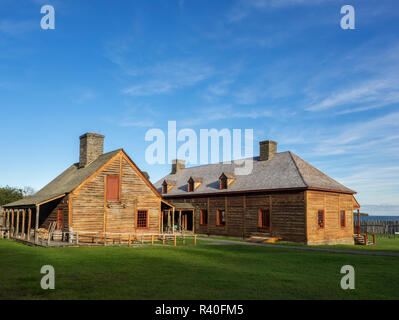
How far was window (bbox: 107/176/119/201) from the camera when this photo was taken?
28.8 m

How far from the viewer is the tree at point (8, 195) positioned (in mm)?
56862

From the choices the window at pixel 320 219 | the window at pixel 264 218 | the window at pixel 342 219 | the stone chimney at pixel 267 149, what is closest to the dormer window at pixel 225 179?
the stone chimney at pixel 267 149

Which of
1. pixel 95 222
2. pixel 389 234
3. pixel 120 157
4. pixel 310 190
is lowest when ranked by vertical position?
pixel 389 234

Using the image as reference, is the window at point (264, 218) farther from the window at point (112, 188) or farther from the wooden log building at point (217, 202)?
the window at point (112, 188)

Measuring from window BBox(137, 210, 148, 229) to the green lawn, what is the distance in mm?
12254

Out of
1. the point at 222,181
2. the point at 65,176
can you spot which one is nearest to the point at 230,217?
the point at 222,181

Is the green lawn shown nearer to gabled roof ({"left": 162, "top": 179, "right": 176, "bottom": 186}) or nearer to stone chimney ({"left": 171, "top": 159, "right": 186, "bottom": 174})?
gabled roof ({"left": 162, "top": 179, "right": 176, "bottom": 186})

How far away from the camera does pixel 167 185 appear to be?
1811 inches

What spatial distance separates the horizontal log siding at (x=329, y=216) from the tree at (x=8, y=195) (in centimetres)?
4731

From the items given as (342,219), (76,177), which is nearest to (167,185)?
(76,177)

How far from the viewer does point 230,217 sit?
3597 centimetres

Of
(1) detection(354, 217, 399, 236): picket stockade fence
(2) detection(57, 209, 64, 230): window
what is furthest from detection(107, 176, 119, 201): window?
(1) detection(354, 217, 399, 236): picket stockade fence
